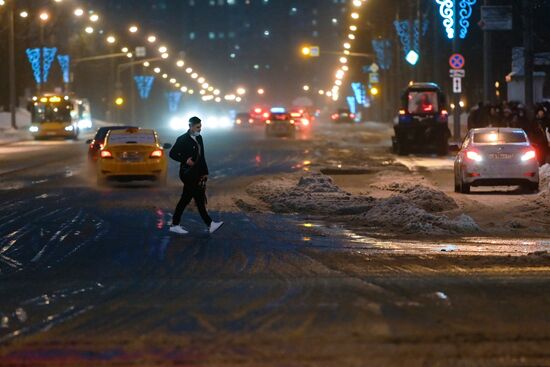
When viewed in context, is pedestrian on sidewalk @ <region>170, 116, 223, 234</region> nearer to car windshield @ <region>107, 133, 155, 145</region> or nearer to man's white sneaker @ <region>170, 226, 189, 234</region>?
man's white sneaker @ <region>170, 226, 189, 234</region>

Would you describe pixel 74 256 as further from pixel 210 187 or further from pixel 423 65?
pixel 423 65

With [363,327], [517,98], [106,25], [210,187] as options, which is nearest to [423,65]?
[517,98]

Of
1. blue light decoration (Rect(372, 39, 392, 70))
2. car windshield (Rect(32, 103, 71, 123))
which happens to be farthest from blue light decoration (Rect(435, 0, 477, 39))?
blue light decoration (Rect(372, 39, 392, 70))

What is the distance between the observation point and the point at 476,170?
2528cm

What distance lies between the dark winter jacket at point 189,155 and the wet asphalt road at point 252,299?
0.92m

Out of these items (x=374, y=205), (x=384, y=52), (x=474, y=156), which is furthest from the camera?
(x=384, y=52)

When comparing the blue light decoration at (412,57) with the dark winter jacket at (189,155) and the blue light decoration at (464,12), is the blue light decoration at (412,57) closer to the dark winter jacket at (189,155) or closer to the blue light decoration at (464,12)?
the blue light decoration at (464,12)

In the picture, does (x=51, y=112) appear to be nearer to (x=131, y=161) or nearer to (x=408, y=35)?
(x=408, y=35)

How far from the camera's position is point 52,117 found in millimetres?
70250

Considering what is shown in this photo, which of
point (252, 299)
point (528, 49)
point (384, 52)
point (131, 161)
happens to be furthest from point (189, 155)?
point (384, 52)

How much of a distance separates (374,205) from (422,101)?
86.9 feet

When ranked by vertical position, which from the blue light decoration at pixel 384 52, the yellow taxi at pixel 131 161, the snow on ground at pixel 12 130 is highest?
the blue light decoration at pixel 384 52

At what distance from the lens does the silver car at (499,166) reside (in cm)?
2520

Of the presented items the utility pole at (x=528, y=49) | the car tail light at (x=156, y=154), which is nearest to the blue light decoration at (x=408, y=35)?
the utility pole at (x=528, y=49)
